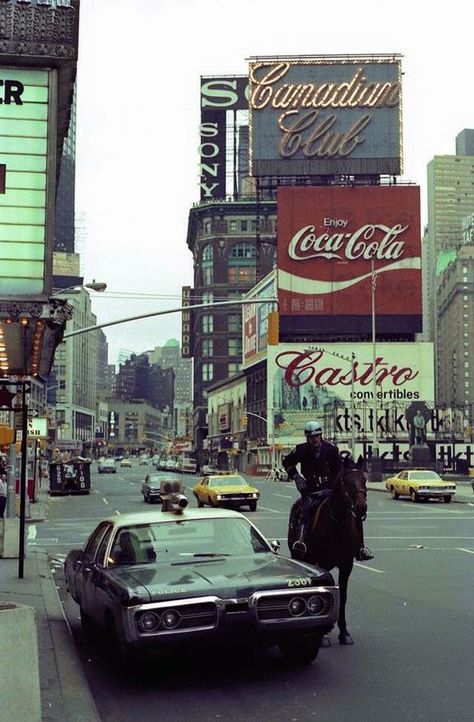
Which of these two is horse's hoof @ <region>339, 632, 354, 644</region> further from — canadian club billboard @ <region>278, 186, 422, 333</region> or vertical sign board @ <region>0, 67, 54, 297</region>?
canadian club billboard @ <region>278, 186, 422, 333</region>

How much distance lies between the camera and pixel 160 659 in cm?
868

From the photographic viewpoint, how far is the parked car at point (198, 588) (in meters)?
7.54

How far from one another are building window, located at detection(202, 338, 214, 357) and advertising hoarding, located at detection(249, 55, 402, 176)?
5471 centimetres

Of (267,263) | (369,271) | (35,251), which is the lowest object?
(35,251)

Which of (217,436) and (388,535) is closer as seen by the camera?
(388,535)

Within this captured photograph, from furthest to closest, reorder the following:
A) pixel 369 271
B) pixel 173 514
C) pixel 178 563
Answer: pixel 369 271 < pixel 173 514 < pixel 178 563

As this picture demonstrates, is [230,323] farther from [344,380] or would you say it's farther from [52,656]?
[52,656]

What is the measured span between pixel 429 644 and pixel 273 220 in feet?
446

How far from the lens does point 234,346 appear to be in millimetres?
149750

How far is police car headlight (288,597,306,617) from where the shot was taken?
7.86 metres

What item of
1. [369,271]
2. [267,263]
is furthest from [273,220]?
[369,271]

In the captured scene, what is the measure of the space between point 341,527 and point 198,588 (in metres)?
2.31

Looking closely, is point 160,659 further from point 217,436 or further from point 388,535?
point 217,436

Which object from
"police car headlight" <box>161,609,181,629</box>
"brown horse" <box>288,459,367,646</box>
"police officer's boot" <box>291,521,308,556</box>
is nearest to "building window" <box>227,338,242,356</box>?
"police officer's boot" <box>291,521,308,556</box>
